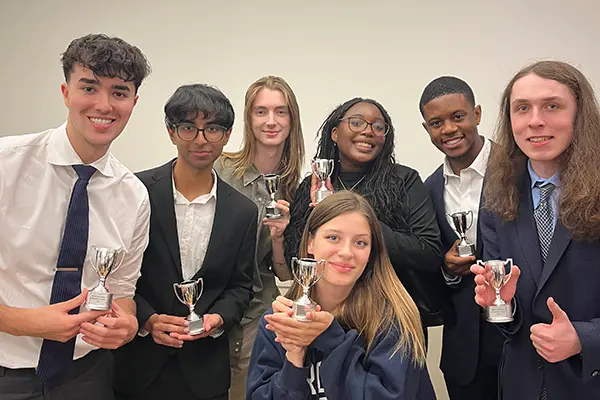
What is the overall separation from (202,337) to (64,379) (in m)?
0.64

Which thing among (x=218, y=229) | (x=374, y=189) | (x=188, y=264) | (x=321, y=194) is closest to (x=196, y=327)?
(x=188, y=264)

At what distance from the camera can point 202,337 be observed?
244 cm

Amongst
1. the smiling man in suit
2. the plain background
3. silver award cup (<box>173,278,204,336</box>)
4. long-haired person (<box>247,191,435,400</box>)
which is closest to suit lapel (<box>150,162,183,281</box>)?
silver award cup (<box>173,278,204,336</box>)

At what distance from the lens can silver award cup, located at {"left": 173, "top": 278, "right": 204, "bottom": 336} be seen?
2268 millimetres

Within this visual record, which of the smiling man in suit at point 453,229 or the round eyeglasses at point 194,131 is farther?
the smiling man in suit at point 453,229

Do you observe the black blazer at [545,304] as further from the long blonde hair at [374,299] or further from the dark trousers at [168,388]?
the dark trousers at [168,388]

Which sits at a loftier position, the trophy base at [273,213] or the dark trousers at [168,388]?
the trophy base at [273,213]

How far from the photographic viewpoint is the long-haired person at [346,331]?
6.11ft

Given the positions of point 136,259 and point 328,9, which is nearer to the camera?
point 136,259

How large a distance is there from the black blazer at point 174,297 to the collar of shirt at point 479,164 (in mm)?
1212

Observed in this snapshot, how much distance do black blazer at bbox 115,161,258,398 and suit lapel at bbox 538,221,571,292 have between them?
4.62 feet

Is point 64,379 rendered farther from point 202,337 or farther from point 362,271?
point 362,271

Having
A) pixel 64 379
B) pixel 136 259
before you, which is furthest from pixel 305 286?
pixel 64 379

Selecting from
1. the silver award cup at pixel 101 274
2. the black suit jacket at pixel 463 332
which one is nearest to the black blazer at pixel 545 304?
the black suit jacket at pixel 463 332
